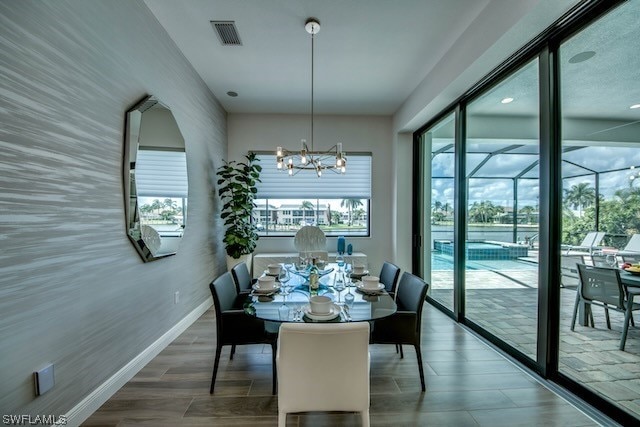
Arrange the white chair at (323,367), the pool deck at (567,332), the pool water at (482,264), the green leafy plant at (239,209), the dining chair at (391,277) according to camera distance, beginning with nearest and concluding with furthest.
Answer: the white chair at (323,367), the pool deck at (567,332), the pool water at (482,264), the dining chair at (391,277), the green leafy plant at (239,209)

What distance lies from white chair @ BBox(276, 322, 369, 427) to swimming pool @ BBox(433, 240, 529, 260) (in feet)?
6.72

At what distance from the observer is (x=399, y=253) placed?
4.57 metres

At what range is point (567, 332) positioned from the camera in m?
2.07

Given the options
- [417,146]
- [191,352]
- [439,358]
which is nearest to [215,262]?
[191,352]

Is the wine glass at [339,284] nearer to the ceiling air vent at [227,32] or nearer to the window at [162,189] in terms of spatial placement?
the window at [162,189]

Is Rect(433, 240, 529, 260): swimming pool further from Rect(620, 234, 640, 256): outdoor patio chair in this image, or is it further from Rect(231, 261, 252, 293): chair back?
Rect(231, 261, 252, 293): chair back

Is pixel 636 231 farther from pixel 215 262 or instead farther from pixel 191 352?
pixel 215 262

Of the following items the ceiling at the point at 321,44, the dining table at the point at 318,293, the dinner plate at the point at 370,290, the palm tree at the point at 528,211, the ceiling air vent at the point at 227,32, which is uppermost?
the ceiling at the point at 321,44

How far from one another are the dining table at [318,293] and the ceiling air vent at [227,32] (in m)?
2.38

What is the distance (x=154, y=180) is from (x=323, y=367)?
7.08ft

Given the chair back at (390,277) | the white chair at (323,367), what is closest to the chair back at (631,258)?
the chair back at (390,277)

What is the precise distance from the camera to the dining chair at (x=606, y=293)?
172cm

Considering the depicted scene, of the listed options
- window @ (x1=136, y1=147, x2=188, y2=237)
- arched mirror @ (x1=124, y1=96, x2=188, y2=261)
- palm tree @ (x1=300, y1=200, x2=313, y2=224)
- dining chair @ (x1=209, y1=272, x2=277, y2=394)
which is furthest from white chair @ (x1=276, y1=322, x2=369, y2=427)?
palm tree @ (x1=300, y1=200, x2=313, y2=224)

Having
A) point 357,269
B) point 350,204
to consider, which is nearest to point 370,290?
point 357,269
